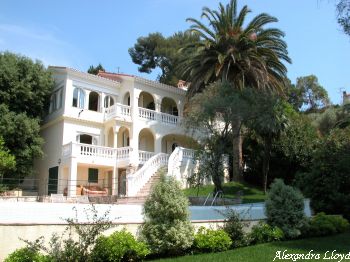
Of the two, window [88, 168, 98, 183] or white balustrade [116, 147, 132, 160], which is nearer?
white balustrade [116, 147, 132, 160]

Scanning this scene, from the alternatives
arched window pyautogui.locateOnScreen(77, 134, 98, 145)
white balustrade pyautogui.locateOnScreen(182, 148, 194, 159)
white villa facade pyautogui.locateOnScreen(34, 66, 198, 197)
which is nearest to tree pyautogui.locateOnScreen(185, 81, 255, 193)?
white villa facade pyautogui.locateOnScreen(34, 66, 198, 197)

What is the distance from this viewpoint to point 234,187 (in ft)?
96.5

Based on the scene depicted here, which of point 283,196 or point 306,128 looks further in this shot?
point 306,128

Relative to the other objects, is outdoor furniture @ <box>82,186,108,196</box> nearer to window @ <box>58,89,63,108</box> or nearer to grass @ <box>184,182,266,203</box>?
grass @ <box>184,182,266,203</box>

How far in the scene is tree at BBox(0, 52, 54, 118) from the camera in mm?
30484

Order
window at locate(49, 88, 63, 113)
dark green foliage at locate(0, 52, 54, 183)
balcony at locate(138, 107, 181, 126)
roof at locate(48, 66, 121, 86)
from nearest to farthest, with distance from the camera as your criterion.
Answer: dark green foliage at locate(0, 52, 54, 183) → roof at locate(48, 66, 121, 86) → window at locate(49, 88, 63, 113) → balcony at locate(138, 107, 181, 126)

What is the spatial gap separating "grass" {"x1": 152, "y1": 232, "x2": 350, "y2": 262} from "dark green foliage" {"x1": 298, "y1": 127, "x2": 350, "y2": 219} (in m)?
6.09

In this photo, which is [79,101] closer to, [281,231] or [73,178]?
[73,178]

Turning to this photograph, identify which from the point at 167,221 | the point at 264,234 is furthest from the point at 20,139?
the point at 264,234

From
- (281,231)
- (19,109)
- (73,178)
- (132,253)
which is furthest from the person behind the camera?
(19,109)

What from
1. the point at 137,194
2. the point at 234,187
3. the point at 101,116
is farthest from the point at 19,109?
the point at 234,187

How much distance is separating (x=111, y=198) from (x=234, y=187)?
9408mm

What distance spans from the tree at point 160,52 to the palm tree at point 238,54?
16143 millimetres

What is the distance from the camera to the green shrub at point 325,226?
1619 centimetres
